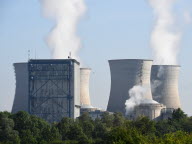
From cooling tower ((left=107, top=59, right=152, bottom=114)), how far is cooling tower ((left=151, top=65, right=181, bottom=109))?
2182 millimetres

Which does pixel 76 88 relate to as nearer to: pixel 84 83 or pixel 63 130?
pixel 84 83

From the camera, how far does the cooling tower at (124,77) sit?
10756 centimetres

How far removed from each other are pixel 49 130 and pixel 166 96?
4080cm

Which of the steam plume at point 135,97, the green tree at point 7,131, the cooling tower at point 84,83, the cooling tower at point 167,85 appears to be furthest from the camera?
the cooling tower at point 84,83

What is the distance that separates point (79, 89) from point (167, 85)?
11.6 metres

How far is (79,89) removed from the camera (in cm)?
11375

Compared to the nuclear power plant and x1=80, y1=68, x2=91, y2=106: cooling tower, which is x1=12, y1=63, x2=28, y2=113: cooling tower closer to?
the nuclear power plant

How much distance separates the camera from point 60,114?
113812mm

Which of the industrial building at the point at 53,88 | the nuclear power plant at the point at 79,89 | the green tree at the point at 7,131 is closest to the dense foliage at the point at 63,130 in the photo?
the green tree at the point at 7,131

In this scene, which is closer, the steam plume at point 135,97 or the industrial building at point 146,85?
the industrial building at point 146,85

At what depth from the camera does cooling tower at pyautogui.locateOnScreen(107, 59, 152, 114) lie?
108 metres

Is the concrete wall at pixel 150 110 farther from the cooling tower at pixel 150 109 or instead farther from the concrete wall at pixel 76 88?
the concrete wall at pixel 76 88

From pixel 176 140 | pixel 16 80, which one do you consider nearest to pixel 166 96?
pixel 16 80

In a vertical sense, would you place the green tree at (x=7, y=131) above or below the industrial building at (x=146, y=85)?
below
